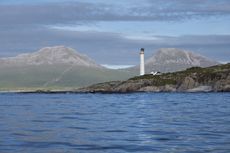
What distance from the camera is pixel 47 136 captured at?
34.6 meters

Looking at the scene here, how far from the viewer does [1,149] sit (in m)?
28.1

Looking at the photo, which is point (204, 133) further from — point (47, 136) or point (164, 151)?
point (47, 136)

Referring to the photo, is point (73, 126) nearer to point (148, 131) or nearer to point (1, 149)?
point (148, 131)

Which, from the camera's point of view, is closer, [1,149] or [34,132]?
[1,149]

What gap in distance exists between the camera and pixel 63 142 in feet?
103

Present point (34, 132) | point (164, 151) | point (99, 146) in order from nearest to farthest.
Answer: point (164, 151)
point (99, 146)
point (34, 132)

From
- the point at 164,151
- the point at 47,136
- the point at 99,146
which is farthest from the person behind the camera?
the point at 47,136

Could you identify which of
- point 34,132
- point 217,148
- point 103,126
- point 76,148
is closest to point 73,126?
point 103,126

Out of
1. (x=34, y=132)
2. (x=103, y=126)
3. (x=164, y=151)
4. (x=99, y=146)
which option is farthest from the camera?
(x=103, y=126)

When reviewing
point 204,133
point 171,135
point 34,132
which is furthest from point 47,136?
point 204,133

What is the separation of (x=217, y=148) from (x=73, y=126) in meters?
17.5

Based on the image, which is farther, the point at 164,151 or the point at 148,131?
the point at 148,131

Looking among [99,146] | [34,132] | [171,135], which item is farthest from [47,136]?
[171,135]

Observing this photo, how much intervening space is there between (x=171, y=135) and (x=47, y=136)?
8.71 m
